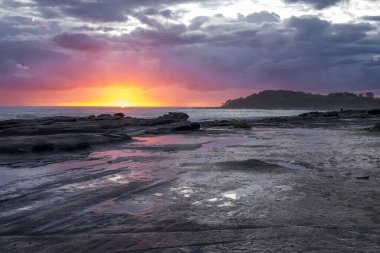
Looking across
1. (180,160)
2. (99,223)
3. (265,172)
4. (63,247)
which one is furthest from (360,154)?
(63,247)

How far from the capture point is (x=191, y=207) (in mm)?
8484

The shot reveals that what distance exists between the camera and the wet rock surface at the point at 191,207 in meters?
6.28

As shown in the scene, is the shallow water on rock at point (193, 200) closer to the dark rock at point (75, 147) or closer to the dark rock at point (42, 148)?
the dark rock at point (42, 148)

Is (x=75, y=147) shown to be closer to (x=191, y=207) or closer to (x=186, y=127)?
(x=191, y=207)

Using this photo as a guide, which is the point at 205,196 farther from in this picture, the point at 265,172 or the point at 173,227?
the point at 265,172

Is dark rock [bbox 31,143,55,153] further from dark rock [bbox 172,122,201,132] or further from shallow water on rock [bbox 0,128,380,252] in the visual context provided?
dark rock [bbox 172,122,201,132]

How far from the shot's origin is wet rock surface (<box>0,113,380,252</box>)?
6277mm

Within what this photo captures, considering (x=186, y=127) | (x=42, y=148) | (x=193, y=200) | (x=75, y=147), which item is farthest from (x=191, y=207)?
(x=186, y=127)

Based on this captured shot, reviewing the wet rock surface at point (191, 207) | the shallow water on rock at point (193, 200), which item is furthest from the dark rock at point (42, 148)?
the shallow water on rock at point (193, 200)

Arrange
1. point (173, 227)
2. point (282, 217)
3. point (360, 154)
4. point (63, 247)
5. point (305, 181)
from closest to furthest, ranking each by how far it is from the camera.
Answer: point (63, 247) < point (173, 227) < point (282, 217) < point (305, 181) < point (360, 154)

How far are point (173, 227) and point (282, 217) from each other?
2.12m

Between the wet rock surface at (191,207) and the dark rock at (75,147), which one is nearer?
the wet rock surface at (191,207)

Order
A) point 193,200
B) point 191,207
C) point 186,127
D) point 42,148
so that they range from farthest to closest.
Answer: point 186,127
point 42,148
point 193,200
point 191,207

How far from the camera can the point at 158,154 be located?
1916 cm
